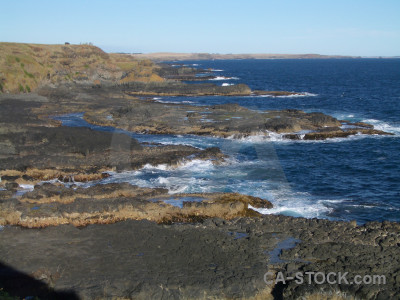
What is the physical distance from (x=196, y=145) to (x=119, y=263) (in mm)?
22198

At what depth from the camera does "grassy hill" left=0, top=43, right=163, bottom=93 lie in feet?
220

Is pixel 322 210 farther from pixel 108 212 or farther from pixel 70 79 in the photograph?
pixel 70 79

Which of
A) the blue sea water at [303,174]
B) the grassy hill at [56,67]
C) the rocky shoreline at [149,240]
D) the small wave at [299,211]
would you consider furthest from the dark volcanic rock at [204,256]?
the grassy hill at [56,67]

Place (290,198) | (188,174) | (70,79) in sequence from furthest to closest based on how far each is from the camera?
1. (70,79)
2. (188,174)
3. (290,198)

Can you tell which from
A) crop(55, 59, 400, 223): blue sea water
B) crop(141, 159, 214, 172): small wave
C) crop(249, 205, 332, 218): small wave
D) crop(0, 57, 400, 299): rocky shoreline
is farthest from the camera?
crop(141, 159, 214, 172): small wave

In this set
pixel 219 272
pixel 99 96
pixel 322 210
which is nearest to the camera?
pixel 219 272

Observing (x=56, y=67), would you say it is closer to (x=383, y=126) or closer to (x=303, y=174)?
(x=383, y=126)

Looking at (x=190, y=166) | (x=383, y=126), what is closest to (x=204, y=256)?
(x=190, y=166)

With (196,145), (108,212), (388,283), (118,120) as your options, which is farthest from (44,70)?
(388,283)

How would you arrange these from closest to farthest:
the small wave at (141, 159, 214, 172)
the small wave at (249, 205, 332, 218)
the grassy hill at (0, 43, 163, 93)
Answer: the small wave at (249, 205, 332, 218), the small wave at (141, 159, 214, 172), the grassy hill at (0, 43, 163, 93)

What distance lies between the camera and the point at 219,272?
1460 centimetres

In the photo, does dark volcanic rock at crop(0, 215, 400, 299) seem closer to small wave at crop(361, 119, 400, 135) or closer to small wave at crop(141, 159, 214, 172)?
small wave at crop(141, 159, 214, 172)

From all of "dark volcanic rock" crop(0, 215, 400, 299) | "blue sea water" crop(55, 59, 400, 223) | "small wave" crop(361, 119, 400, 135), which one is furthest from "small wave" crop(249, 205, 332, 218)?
"small wave" crop(361, 119, 400, 135)

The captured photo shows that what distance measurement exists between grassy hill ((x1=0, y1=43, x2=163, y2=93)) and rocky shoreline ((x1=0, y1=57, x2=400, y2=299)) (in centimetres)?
3951
